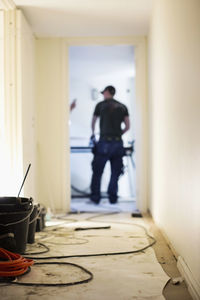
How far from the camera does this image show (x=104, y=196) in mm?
5910

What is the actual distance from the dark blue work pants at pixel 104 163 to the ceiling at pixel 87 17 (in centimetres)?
147

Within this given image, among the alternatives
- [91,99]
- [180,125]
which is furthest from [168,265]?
[91,99]

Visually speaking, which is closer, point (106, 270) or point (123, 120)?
point (106, 270)

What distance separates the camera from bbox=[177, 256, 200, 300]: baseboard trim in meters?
1.73

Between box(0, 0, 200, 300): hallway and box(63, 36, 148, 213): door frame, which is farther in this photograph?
box(63, 36, 148, 213): door frame

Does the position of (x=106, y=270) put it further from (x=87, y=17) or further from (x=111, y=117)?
(x=111, y=117)

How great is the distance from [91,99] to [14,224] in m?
4.72

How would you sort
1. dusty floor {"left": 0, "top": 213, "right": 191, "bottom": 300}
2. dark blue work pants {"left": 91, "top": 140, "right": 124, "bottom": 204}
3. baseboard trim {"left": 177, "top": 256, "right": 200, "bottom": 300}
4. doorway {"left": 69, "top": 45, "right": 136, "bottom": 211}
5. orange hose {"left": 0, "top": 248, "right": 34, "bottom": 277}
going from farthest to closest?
1. doorway {"left": 69, "top": 45, "right": 136, "bottom": 211}
2. dark blue work pants {"left": 91, "top": 140, "right": 124, "bottom": 204}
3. orange hose {"left": 0, "top": 248, "right": 34, "bottom": 277}
4. dusty floor {"left": 0, "top": 213, "right": 191, "bottom": 300}
5. baseboard trim {"left": 177, "top": 256, "right": 200, "bottom": 300}

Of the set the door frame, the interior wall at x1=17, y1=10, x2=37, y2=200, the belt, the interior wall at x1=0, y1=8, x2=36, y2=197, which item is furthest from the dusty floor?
the belt

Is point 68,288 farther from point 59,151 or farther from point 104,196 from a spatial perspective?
point 104,196

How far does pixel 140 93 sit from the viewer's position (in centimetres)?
447

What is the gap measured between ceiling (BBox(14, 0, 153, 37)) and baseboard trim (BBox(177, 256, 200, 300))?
2297 millimetres

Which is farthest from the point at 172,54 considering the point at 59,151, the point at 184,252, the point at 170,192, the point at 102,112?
the point at 102,112

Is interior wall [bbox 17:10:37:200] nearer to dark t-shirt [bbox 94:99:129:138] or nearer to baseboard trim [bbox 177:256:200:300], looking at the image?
dark t-shirt [bbox 94:99:129:138]
